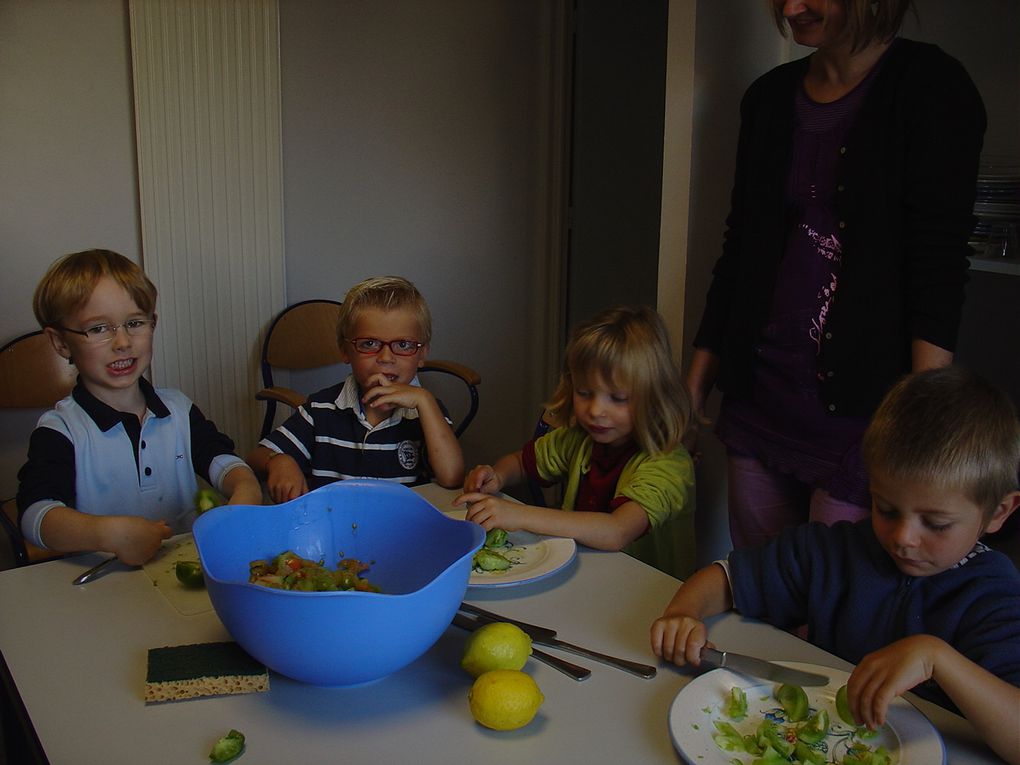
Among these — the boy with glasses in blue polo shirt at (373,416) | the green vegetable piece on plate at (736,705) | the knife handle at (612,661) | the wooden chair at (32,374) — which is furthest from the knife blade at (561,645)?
the wooden chair at (32,374)

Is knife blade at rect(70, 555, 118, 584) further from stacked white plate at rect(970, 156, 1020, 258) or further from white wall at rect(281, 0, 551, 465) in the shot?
white wall at rect(281, 0, 551, 465)

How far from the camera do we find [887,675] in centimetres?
96

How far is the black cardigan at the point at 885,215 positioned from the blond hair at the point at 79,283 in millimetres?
Result: 1137

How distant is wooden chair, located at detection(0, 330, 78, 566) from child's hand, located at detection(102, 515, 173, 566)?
1354 mm

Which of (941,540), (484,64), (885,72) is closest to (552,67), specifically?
(484,64)

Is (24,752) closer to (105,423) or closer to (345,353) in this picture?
(105,423)

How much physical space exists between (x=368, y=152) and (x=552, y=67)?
2.51 ft

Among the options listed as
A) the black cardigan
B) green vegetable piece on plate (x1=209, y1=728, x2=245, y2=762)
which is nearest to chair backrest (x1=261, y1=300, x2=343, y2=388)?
the black cardigan

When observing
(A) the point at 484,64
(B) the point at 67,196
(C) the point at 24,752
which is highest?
(A) the point at 484,64

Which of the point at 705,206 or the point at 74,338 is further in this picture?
the point at 705,206

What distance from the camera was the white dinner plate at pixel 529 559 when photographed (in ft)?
4.34

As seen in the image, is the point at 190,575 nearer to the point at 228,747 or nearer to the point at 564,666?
the point at 228,747

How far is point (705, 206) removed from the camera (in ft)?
7.53

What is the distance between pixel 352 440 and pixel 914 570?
3.91 ft
